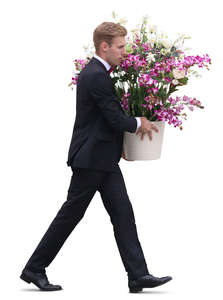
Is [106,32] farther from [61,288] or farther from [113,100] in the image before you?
[61,288]

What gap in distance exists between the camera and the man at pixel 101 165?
7.43 metres

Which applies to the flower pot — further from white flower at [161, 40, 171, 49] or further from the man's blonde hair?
the man's blonde hair

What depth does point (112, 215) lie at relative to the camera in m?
7.71

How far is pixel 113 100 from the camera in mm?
7414

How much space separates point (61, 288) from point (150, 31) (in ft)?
6.84

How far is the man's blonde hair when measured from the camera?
7.46 metres

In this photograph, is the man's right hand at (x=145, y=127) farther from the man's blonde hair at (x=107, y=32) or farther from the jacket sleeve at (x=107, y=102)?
the man's blonde hair at (x=107, y=32)

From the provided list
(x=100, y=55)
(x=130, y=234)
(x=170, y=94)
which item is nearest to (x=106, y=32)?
(x=100, y=55)

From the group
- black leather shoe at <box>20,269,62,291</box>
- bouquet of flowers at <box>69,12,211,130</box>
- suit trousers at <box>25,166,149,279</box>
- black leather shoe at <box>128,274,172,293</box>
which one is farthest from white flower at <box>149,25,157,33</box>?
black leather shoe at <box>20,269,62,291</box>

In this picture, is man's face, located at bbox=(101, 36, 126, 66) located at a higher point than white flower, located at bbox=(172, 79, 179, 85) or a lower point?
higher

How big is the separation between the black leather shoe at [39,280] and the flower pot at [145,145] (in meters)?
1.15

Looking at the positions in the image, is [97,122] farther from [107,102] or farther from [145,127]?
[145,127]

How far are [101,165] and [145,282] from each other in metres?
0.95

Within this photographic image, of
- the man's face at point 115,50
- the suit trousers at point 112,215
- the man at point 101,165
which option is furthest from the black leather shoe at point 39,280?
the man's face at point 115,50
